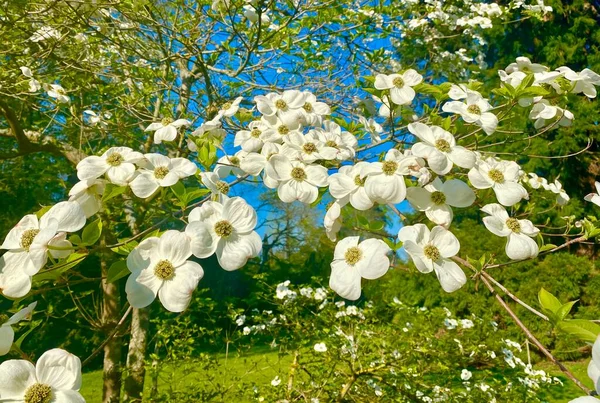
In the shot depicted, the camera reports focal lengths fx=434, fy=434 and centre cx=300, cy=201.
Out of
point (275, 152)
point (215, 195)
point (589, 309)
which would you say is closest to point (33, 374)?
point (215, 195)

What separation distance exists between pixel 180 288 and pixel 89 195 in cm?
28

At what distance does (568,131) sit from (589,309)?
296 centimetres

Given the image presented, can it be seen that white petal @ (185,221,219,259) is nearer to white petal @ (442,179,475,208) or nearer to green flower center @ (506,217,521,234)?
white petal @ (442,179,475,208)

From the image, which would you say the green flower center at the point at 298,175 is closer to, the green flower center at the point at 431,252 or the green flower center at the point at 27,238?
the green flower center at the point at 431,252

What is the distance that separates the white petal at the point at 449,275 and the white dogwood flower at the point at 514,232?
0.13 m

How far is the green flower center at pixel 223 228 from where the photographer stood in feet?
2.54

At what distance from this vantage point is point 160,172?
0.89 metres

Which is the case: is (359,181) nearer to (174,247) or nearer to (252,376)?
(174,247)

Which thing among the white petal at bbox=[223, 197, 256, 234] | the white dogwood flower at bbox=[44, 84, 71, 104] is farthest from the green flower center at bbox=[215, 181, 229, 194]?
the white dogwood flower at bbox=[44, 84, 71, 104]

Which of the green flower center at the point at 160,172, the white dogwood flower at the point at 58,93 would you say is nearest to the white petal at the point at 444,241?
the green flower center at the point at 160,172

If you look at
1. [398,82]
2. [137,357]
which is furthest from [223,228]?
[137,357]

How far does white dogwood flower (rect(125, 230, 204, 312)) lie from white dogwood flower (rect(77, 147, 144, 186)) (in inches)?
7.4

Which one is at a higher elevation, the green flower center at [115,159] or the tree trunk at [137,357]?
the green flower center at [115,159]

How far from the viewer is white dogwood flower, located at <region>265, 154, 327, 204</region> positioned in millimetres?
943
